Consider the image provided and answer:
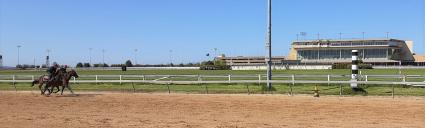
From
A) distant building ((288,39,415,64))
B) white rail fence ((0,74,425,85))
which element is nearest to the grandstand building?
distant building ((288,39,415,64))

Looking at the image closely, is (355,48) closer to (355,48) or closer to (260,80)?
(355,48)

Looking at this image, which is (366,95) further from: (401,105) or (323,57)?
(323,57)

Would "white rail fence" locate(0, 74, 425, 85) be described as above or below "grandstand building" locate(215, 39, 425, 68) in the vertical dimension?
below

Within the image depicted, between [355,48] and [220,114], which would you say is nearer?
[220,114]

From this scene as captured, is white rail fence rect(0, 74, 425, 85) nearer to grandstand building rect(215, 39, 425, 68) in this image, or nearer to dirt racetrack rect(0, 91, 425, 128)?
dirt racetrack rect(0, 91, 425, 128)

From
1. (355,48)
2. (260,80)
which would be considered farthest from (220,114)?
(355,48)

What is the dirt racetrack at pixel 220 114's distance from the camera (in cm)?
1273

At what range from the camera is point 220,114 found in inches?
588

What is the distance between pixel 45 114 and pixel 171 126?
4558mm

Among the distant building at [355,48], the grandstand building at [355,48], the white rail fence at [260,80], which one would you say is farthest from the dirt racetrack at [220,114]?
the distant building at [355,48]

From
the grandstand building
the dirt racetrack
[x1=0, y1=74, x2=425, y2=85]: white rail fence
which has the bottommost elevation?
the dirt racetrack

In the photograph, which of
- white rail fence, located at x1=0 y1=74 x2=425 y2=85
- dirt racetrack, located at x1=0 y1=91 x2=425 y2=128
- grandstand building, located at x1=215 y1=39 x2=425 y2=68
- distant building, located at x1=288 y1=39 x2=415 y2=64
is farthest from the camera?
distant building, located at x1=288 y1=39 x2=415 y2=64

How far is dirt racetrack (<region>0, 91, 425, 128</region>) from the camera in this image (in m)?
12.7

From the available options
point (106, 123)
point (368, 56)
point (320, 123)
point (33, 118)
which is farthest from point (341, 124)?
point (368, 56)
